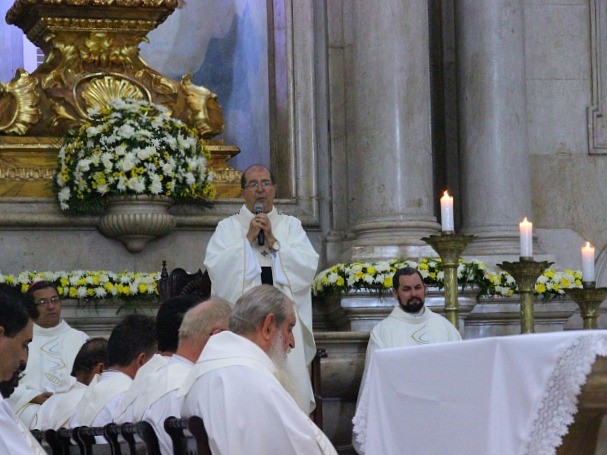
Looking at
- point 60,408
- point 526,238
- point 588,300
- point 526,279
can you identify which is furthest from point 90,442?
point 588,300

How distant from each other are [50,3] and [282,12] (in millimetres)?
1852

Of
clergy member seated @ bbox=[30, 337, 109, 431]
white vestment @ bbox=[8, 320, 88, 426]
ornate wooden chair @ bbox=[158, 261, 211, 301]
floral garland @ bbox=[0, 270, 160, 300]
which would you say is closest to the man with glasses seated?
white vestment @ bbox=[8, 320, 88, 426]

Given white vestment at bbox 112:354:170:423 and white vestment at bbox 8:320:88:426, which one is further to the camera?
white vestment at bbox 8:320:88:426

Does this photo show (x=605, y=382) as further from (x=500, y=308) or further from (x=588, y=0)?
(x=588, y=0)

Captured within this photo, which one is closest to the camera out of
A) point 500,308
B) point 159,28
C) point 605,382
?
point 605,382

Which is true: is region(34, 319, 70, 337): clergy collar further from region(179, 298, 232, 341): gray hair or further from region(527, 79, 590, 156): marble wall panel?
region(527, 79, 590, 156): marble wall panel

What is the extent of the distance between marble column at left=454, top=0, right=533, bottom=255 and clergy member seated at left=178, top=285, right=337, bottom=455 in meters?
6.11

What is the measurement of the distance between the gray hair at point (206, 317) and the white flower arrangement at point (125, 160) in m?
5.00

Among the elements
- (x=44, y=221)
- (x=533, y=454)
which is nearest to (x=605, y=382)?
(x=533, y=454)

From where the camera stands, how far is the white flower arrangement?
34.5 ft

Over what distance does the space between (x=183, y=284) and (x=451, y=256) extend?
115 inches

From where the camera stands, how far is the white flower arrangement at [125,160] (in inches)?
414

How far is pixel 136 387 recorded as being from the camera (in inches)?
229

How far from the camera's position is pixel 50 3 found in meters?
11.2
